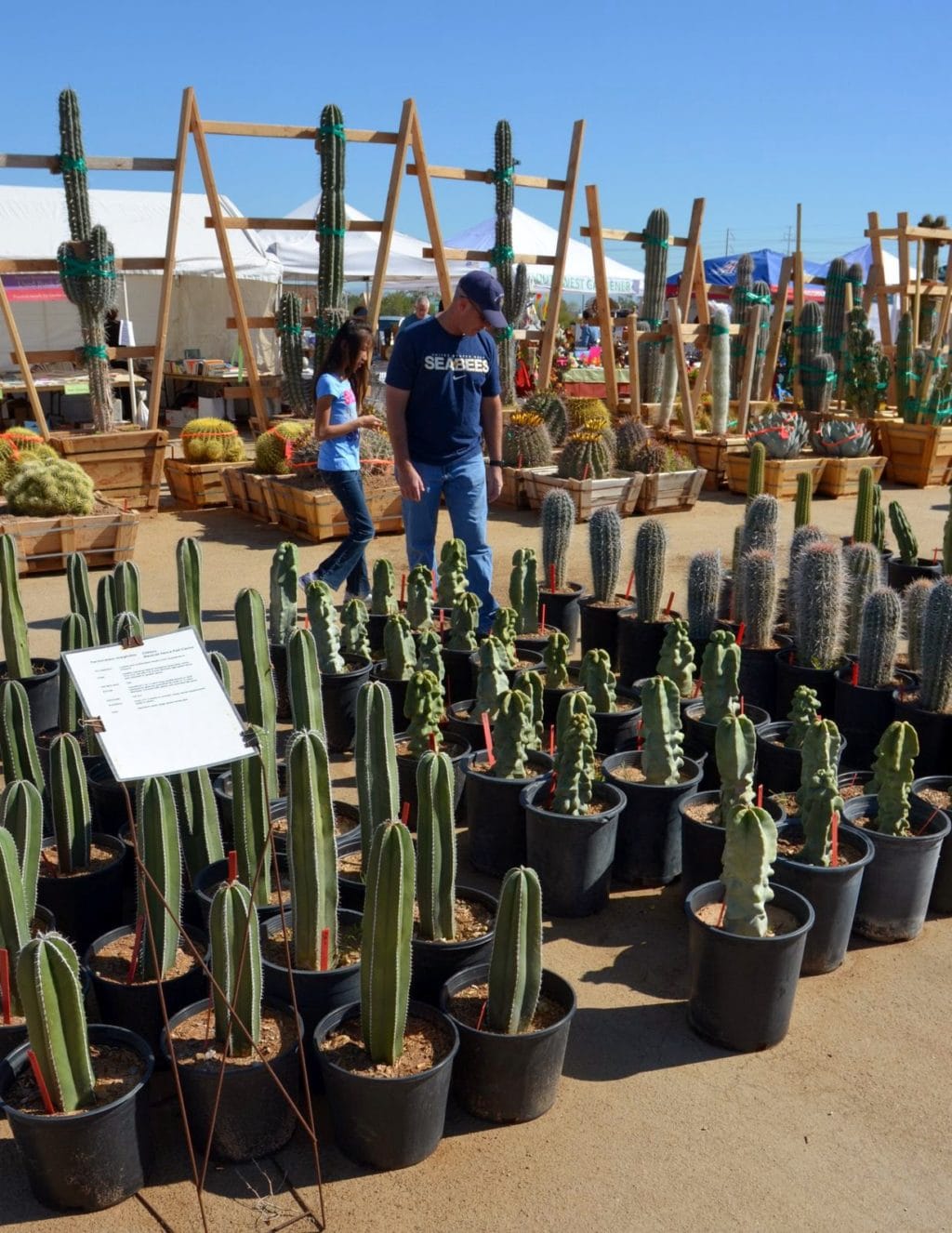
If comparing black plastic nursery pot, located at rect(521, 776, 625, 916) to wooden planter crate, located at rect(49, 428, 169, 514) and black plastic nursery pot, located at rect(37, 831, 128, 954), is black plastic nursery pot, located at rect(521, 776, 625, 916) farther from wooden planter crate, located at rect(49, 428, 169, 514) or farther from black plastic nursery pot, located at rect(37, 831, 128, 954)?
wooden planter crate, located at rect(49, 428, 169, 514)

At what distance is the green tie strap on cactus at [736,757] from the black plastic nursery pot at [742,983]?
53 cm

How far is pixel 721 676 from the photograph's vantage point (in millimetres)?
4238

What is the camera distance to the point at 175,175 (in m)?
9.51

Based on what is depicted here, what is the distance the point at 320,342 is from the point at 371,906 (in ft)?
27.4

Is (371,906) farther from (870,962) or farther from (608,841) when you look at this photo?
(870,962)

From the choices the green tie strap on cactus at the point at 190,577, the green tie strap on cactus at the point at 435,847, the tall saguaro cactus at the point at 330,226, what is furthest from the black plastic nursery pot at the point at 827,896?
the tall saguaro cactus at the point at 330,226

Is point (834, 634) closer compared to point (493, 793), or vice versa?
point (493, 793)

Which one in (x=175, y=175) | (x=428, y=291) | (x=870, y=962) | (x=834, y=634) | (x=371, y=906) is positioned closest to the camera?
(x=371, y=906)

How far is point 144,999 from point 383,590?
3.11 m

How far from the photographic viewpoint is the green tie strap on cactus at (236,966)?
2461mm

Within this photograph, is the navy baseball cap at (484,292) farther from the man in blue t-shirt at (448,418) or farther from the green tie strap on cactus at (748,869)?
the green tie strap on cactus at (748,869)

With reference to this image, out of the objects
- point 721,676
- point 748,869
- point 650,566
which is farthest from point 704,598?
point 748,869

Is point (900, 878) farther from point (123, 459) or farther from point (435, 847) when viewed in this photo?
point (123, 459)

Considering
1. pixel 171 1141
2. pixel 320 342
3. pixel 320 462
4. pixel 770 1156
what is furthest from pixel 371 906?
pixel 320 342
